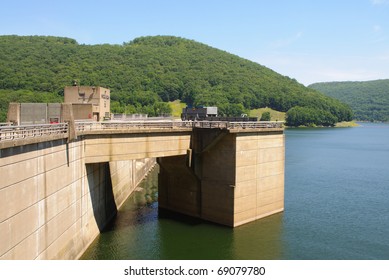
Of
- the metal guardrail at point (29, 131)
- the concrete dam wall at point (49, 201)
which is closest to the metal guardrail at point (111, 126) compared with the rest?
the metal guardrail at point (29, 131)

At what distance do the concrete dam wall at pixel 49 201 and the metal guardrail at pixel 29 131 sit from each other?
61 cm

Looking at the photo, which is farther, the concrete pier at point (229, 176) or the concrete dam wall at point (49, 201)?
the concrete pier at point (229, 176)

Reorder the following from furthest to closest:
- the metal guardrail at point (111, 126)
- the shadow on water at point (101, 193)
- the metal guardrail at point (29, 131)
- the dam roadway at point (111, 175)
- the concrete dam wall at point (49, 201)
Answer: the shadow on water at point (101, 193) → the metal guardrail at point (111, 126) → the dam roadway at point (111, 175) → the metal guardrail at point (29, 131) → the concrete dam wall at point (49, 201)

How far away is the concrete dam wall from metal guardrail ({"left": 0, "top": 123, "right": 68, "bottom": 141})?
2.00 feet

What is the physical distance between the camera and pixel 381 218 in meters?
39.4

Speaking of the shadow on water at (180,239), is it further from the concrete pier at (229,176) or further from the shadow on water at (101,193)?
the concrete pier at (229,176)

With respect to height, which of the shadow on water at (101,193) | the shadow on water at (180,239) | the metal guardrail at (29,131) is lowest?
the shadow on water at (180,239)

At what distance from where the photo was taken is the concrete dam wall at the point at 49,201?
707 inches

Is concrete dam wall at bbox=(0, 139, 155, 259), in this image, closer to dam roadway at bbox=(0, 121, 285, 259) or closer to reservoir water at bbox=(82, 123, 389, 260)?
dam roadway at bbox=(0, 121, 285, 259)

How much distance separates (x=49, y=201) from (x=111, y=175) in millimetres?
16204

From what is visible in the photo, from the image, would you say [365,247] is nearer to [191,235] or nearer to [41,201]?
[191,235]

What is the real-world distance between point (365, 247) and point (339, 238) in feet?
7.83

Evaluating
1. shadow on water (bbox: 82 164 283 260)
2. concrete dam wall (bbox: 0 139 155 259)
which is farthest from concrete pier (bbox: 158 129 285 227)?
concrete dam wall (bbox: 0 139 155 259)

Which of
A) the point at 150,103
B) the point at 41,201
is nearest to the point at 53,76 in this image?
the point at 150,103
